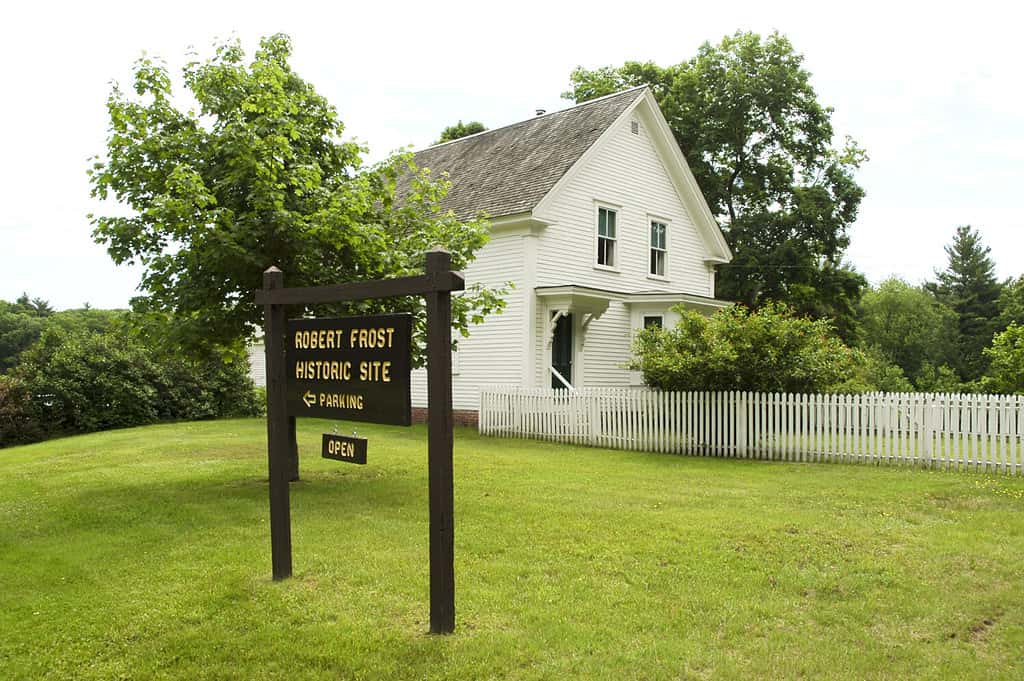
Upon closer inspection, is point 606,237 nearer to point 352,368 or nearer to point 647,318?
point 647,318

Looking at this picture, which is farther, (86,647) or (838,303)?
(838,303)

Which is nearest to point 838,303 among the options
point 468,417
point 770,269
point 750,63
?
point 770,269

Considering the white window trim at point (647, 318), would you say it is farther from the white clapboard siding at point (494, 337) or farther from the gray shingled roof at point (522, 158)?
the gray shingled roof at point (522, 158)

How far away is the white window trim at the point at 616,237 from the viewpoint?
22547mm

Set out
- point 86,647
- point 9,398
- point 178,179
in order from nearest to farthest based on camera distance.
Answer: point 86,647 < point 178,179 < point 9,398

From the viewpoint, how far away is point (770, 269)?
34.5 meters

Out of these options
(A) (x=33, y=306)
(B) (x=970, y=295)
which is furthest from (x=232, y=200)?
(A) (x=33, y=306)

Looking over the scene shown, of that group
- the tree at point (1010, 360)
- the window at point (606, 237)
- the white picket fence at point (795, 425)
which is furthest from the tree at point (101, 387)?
the tree at point (1010, 360)

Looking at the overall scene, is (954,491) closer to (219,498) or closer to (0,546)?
(219,498)

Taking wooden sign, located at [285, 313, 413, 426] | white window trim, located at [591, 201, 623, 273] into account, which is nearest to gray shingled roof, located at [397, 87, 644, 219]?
white window trim, located at [591, 201, 623, 273]

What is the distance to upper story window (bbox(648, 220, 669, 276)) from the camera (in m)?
24.9

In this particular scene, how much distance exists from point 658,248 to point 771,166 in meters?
12.6

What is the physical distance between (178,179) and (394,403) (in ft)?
18.0

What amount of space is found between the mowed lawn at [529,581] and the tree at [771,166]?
24.2 meters
